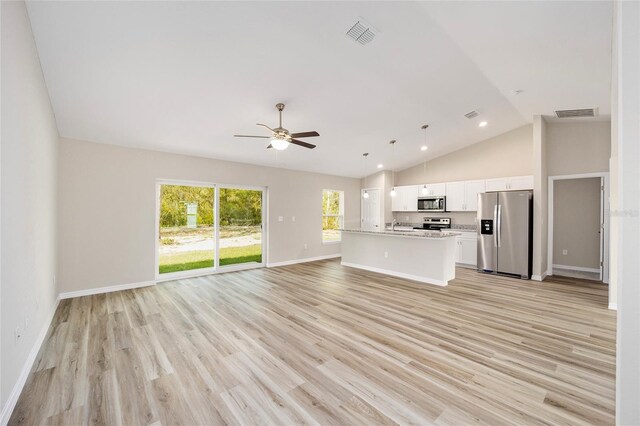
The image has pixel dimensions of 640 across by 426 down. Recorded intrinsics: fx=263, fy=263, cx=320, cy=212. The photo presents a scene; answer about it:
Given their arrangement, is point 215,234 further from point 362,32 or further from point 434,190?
point 434,190

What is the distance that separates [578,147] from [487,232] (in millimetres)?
2375

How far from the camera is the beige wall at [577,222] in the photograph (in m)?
5.98

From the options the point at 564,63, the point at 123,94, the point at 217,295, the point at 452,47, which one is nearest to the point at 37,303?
the point at 217,295

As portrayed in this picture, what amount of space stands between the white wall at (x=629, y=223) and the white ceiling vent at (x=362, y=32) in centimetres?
190

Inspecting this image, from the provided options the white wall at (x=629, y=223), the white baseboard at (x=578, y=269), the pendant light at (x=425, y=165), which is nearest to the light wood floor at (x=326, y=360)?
the white wall at (x=629, y=223)

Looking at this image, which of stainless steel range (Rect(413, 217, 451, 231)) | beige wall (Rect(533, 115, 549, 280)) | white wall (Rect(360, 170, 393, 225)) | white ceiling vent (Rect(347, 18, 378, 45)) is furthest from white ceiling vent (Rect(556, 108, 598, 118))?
white ceiling vent (Rect(347, 18, 378, 45))

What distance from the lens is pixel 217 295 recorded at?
172 inches

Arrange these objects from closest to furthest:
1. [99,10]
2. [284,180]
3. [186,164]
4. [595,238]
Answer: [99,10], [186,164], [595,238], [284,180]

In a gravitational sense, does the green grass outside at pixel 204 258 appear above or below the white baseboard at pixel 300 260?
above

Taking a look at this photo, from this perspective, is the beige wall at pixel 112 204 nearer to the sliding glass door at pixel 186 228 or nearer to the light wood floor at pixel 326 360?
the sliding glass door at pixel 186 228

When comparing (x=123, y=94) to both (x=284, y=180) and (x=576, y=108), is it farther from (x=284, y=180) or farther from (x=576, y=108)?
(x=576, y=108)

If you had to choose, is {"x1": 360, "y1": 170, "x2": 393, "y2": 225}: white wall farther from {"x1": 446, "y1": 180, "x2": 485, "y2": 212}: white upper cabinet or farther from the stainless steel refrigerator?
the stainless steel refrigerator

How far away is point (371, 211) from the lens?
855cm

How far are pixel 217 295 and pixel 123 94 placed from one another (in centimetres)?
314
